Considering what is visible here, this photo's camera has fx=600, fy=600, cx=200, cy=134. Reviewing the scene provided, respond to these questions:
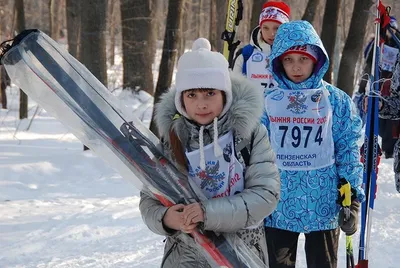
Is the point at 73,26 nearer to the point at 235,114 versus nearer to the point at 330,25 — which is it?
the point at 330,25

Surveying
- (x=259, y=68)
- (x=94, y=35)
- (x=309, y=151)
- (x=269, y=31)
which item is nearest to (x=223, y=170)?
(x=309, y=151)

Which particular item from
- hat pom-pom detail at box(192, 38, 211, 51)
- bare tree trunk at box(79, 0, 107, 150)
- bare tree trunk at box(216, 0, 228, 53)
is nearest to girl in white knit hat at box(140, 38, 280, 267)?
hat pom-pom detail at box(192, 38, 211, 51)

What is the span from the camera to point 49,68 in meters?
2.41

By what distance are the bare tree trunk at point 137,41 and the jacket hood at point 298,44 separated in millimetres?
11398

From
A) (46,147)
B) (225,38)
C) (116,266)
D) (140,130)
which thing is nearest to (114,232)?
(116,266)

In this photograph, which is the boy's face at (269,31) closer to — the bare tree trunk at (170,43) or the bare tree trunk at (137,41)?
the bare tree trunk at (170,43)

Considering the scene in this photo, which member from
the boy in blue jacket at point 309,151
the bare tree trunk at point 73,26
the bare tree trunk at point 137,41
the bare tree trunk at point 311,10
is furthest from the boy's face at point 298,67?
the bare tree trunk at point 73,26

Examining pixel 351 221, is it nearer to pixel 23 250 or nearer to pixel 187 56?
pixel 187 56

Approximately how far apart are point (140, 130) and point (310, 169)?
1.29 m

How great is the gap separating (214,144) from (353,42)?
11095mm

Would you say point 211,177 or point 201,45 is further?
point 201,45

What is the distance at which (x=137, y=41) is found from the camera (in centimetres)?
1536

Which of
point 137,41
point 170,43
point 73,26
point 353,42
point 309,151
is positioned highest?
point 309,151

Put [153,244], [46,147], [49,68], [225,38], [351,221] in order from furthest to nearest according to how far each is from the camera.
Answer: [46,147] < [225,38] < [153,244] < [351,221] < [49,68]
